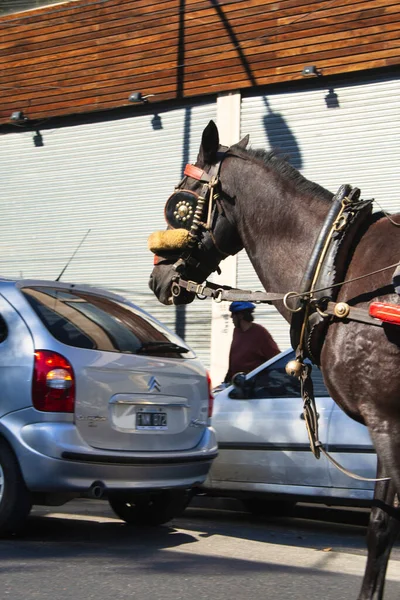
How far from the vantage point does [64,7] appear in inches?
627

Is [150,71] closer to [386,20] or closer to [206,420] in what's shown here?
[386,20]

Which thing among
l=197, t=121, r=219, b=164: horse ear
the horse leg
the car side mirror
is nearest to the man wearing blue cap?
the car side mirror

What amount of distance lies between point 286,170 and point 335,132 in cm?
857

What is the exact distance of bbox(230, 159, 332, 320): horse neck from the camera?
4711mm

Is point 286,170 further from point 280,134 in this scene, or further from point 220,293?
point 280,134

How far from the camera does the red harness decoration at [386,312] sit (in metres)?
4.01

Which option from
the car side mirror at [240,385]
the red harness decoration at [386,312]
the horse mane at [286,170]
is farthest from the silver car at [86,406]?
the red harness decoration at [386,312]

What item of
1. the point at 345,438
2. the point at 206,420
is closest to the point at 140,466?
the point at 206,420

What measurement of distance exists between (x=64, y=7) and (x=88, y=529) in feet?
36.5

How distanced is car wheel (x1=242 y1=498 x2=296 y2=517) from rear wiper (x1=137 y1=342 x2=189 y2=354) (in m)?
1.86

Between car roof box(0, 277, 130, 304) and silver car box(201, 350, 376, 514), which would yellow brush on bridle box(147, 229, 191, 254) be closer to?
car roof box(0, 277, 130, 304)

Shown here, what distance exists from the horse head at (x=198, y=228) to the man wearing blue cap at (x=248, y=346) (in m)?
4.84

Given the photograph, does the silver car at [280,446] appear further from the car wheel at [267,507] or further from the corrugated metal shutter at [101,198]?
the corrugated metal shutter at [101,198]

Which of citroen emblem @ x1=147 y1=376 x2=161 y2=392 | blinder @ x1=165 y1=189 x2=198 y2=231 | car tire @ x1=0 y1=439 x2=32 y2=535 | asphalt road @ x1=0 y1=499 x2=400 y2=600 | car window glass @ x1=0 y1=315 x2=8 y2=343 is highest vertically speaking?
blinder @ x1=165 y1=189 x2=198 y2=231
